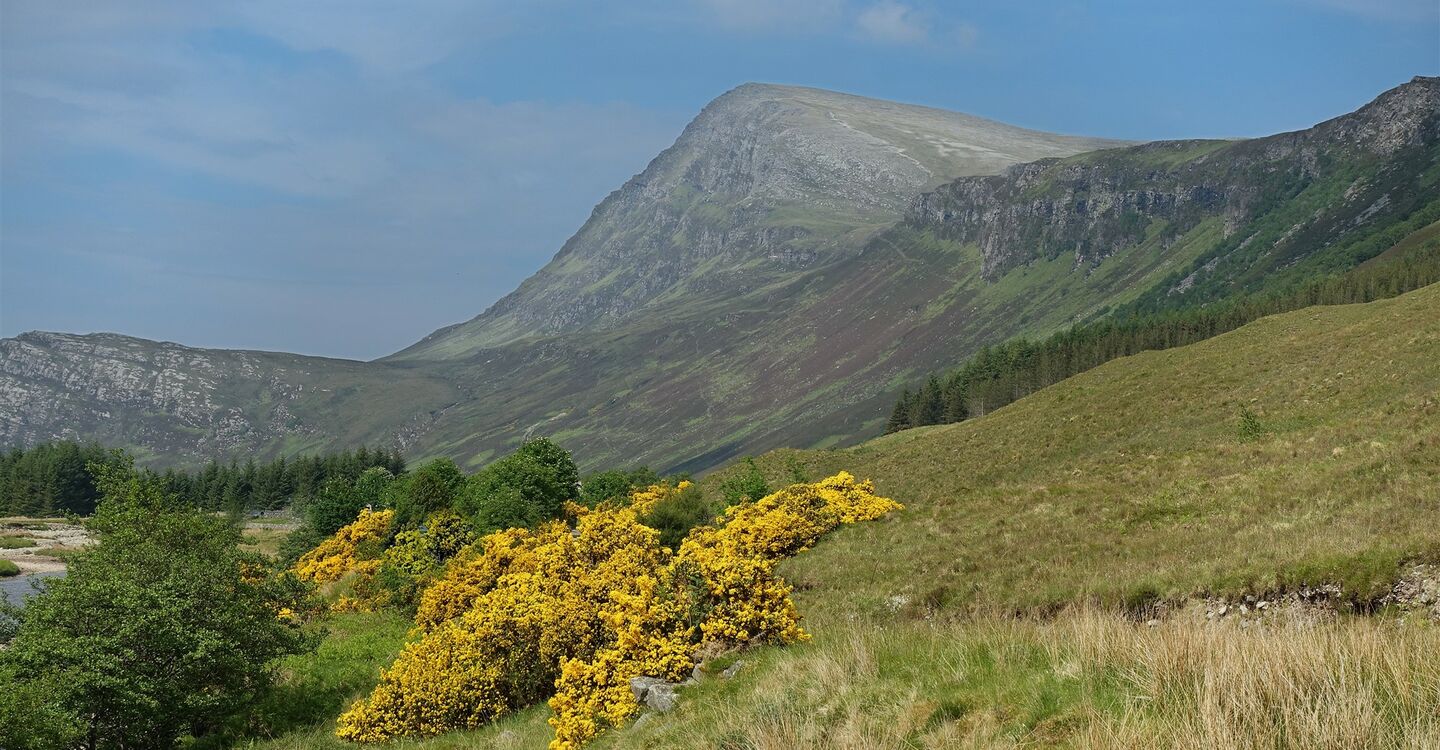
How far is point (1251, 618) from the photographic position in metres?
15.0

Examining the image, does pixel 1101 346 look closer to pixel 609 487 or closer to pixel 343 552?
pixel 609 487

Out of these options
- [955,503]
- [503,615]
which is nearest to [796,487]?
[955,503]

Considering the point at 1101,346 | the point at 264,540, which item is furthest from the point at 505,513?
the point at 1101,346

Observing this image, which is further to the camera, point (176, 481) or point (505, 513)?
point (176, 481)

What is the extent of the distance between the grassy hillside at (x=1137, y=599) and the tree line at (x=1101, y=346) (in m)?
113

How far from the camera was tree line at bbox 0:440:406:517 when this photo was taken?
139500mm

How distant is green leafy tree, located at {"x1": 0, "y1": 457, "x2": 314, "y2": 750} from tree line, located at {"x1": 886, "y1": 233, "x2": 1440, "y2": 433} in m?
141

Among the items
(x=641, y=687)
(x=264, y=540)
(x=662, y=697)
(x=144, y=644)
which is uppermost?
(x=662, y=697)

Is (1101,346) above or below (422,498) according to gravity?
above

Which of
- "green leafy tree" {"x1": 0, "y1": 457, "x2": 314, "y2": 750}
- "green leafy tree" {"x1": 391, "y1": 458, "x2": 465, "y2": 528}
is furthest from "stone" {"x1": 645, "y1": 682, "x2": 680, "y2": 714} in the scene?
"green leafy tree" {"x1": 391, "y1": 458, "x2": 465, "y2": 528}

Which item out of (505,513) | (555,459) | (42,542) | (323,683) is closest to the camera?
(323,683)

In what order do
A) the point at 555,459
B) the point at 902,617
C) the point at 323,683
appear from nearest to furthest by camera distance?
the point at 902,617 → the point at 323,683 → the point at 555,459

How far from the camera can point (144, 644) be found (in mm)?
22266

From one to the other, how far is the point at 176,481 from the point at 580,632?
169957 millimetres
